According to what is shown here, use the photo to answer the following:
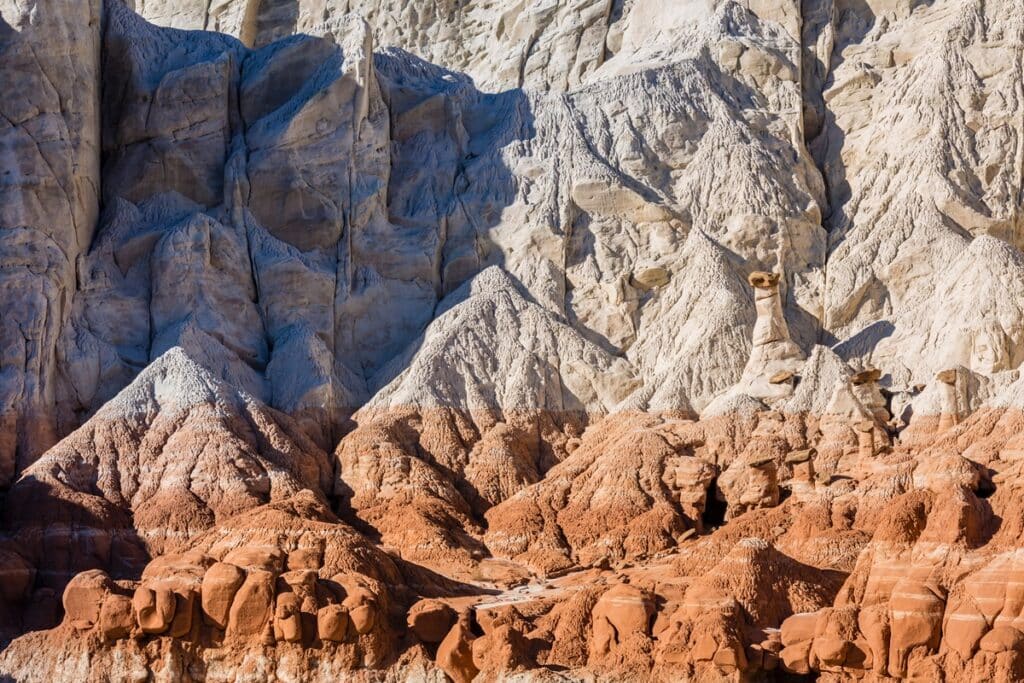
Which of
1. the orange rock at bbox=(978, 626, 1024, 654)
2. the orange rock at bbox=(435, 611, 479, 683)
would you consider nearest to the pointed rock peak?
the orange rock at bbox=(435, 611, 479, 683)

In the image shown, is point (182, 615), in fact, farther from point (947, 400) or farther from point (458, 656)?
point (947, 400)

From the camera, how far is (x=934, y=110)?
247ft

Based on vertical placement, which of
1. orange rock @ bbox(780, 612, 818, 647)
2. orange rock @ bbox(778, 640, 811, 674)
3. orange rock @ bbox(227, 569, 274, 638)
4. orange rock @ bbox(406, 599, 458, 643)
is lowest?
orange rock @ bbox(778, 640, 811, 674)

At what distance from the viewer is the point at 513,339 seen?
70.4 m

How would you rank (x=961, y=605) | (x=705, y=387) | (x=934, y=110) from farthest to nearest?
(x=934, y=110) < (x=705, y=387) < (x=961, y=605)

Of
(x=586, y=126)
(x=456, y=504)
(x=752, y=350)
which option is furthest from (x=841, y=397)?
(x=586, y=126)

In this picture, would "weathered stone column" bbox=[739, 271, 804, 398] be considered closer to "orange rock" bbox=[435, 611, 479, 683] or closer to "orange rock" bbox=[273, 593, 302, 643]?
"orange rock" bbox=[435, 611, 479, 683]

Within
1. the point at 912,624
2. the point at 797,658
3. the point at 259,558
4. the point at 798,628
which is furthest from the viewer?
the point at 259,558

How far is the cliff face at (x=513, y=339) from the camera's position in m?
57.2

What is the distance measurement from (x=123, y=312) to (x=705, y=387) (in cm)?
1541

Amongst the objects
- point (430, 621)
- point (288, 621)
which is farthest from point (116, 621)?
point (430, 621)

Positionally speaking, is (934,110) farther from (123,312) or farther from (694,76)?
(123,312)

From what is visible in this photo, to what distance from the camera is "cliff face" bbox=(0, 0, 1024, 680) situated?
57.2m

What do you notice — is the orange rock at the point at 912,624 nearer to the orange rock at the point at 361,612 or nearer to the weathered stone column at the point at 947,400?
the weathered stone column at the point at 947,400
